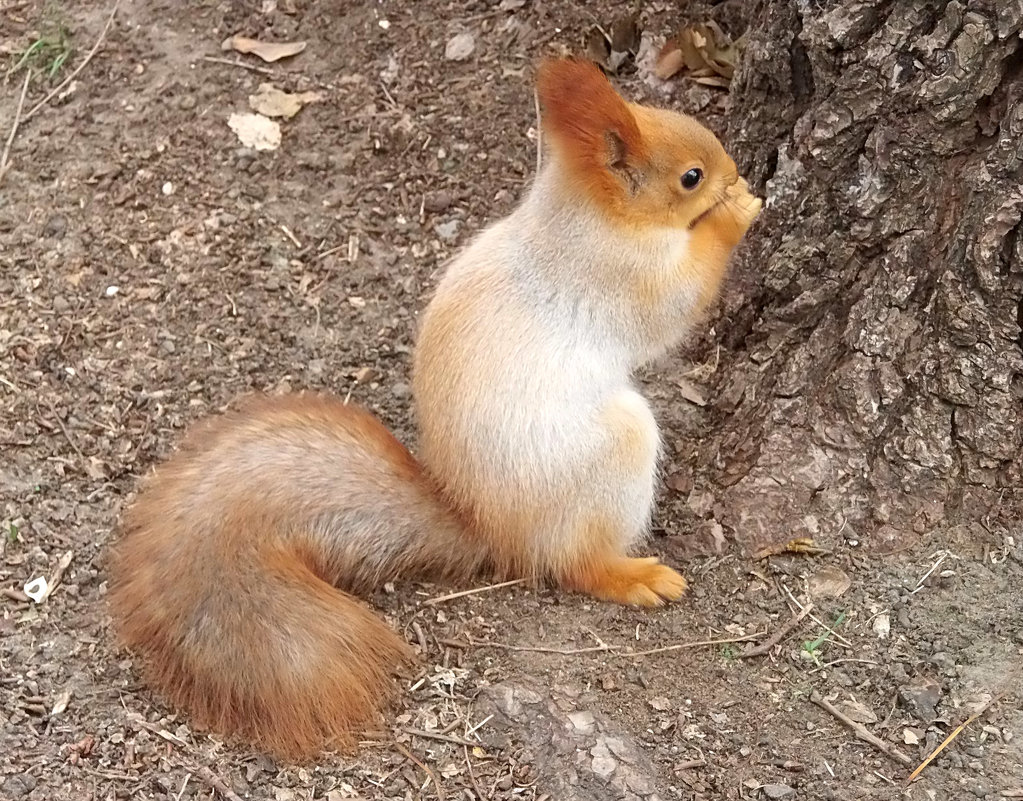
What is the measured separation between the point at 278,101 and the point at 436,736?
1.87m

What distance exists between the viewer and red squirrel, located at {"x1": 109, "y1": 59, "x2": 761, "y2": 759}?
176cm

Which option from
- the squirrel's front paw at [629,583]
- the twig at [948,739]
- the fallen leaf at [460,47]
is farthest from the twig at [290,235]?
the twig at [948,739]

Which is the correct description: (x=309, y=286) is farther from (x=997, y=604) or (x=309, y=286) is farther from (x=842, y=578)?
(x=997, y=604)

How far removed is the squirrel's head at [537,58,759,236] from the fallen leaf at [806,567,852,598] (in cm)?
67

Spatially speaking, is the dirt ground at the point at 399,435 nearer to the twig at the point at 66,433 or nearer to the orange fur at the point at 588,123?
the twig at the point at 66,433

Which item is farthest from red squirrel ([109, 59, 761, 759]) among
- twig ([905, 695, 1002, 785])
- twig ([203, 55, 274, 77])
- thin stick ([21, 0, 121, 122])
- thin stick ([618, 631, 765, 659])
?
thin stick ([21, 0, 121, 122])

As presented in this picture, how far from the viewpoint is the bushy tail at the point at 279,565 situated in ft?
5.66

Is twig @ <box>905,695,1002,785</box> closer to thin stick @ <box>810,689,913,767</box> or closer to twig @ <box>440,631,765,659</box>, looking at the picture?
thin stick @ <box>810,689,913,767</box>

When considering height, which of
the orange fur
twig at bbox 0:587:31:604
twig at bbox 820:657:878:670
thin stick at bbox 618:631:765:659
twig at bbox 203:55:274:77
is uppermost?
the orange fur

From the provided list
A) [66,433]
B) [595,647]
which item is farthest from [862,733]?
[66,433]

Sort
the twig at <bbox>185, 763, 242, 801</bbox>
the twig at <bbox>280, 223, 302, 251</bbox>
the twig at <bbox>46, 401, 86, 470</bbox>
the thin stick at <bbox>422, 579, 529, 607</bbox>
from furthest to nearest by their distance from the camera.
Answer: the twig at <bbox>280, 223, 302, 251</bbox> → the twig at <bbox>46, 401, 86, 470</bbox> → the thin stick at <bbox>422, 579, 529, 607</bbox> → the twig at <bbox>185, 763, 242, 801</bbox>

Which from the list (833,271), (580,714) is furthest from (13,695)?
(833,271)

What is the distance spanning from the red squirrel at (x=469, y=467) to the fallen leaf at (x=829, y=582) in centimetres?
25

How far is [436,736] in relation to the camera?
6.02 feet
